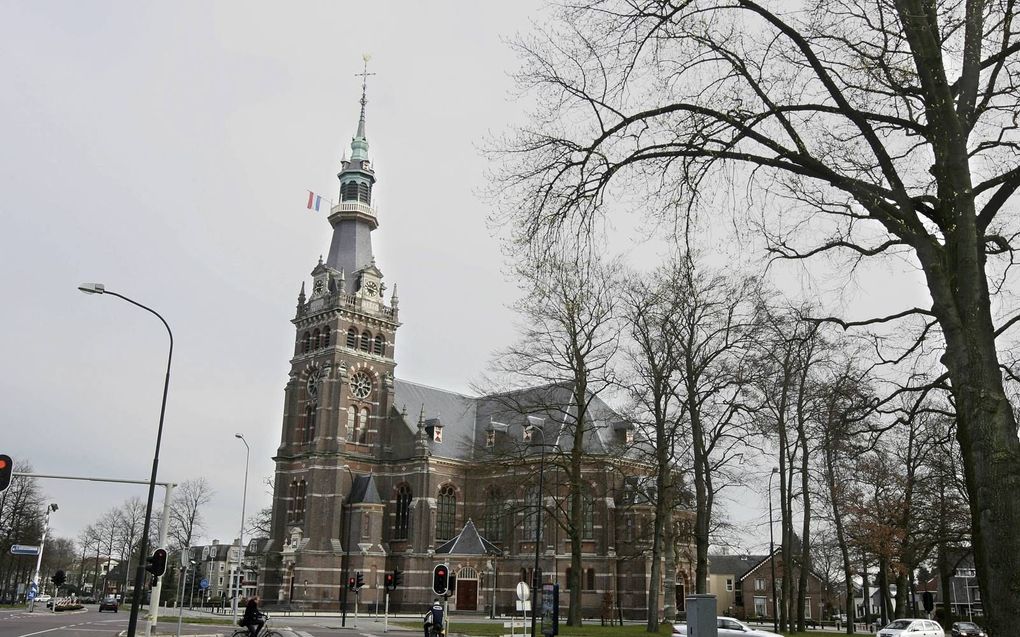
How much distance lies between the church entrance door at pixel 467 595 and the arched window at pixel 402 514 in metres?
5.92

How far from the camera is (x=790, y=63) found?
10117 millimetres

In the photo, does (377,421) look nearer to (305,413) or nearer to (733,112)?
(305,413)

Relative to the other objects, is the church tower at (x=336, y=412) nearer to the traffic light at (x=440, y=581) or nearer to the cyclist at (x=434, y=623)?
the traffic light at (x=440, y=581)

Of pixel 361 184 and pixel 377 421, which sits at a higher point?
pixel 361 184

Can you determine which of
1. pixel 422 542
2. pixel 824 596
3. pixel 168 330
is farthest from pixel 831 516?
pixel 824 596

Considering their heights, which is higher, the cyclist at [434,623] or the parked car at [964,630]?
the cyclist at [434,623]

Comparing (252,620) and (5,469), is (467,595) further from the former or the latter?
(5,469)

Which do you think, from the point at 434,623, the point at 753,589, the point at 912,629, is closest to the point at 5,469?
the point at 434,623

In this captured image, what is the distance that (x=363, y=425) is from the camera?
65562 mm

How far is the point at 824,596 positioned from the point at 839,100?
91768mm

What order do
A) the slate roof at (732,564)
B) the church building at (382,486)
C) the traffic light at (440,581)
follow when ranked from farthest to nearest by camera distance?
the slate roof at (732,564) → the church building at (382,486) → the traffic light at (440,581)

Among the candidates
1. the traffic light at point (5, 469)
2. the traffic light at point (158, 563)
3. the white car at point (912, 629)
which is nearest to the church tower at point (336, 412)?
the traffic light at point (158, 563)

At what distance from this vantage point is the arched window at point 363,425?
65.2m

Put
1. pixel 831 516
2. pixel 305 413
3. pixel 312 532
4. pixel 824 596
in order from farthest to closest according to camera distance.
→ pixel 824 596
pixel 305 413
pixel 312 532
pixel 831 516
